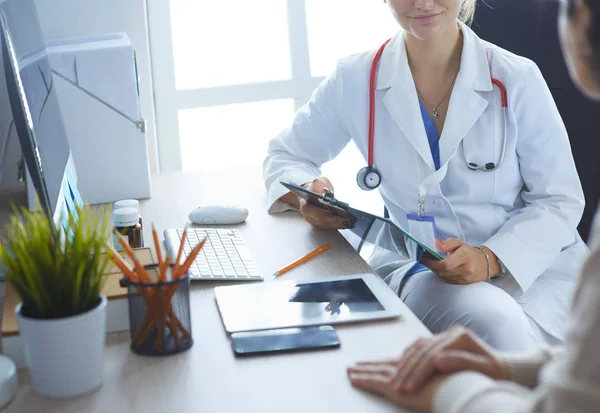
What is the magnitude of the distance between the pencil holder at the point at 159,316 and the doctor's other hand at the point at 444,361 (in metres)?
0.30

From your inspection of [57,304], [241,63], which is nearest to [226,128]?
[241,63]

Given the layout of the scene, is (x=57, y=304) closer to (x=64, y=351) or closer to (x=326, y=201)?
(x=64, y=351)

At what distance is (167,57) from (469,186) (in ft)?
4.60

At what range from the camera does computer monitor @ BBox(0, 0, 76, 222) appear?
1175 mm

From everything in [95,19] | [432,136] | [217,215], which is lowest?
[217,215]

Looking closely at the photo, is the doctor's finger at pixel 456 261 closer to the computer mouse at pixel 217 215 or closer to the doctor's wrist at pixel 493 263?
the doctor's wrist at pixel 493 263

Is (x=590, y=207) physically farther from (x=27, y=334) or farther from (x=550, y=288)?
(x=27, y=334)

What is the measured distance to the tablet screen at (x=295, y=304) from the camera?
1.24 meters

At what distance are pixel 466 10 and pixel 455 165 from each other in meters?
0.40

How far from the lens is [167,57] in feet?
9.30

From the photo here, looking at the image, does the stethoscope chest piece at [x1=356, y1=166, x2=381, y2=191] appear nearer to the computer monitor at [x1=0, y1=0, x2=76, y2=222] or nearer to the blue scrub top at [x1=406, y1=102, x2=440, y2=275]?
the blue scrub top at [x1=406, y1=102, x2=440, y2=275]

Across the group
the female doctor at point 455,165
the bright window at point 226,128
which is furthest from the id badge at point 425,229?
the bright window at point 226,128

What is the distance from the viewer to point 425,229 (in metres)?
1.78

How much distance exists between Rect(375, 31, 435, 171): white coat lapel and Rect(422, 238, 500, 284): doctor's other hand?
0.75ft
